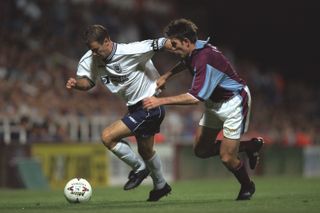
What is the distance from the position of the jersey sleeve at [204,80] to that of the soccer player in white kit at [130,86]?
3.10 feet

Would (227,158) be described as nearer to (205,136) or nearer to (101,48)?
(205,136)

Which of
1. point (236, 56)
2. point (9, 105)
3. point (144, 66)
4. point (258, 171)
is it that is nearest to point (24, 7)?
point (9, 105)

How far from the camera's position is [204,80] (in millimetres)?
9164

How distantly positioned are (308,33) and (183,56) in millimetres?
21215

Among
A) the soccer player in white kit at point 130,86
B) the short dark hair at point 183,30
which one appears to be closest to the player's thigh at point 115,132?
the soccer player in white kit at point 130,86

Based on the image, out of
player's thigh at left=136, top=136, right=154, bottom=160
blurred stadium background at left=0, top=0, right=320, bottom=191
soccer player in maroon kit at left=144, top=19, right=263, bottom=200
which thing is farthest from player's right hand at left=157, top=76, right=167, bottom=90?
blurred stadium background at left=0, top=0, right=320, bottom=191

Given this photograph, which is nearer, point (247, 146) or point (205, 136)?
point (205, 136)

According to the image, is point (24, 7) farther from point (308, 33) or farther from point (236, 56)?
point (308, 33)

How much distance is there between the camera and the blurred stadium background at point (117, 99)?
17469 millimetres

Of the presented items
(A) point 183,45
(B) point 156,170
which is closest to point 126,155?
(B) point 156,170

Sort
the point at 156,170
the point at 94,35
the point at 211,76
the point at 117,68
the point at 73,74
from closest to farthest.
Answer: the point at 211,76
the point at 94,35
the point at 117,68
the point at 156,170
the point at 73,74

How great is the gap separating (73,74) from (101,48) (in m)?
11.1

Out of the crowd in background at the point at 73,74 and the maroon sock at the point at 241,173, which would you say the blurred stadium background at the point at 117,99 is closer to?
the crowd in background at the point at 73,74

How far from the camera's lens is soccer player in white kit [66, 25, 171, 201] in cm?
999
